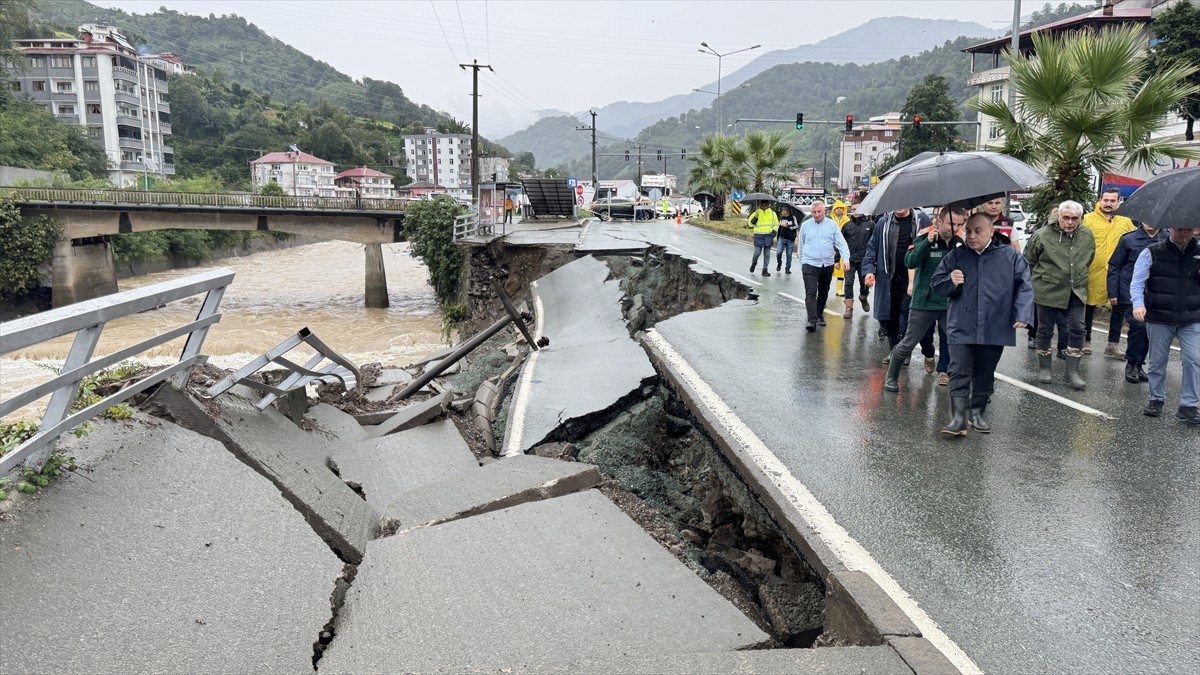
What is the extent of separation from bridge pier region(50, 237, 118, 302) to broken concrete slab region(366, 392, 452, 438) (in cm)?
4240

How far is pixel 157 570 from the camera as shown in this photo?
3.25 m

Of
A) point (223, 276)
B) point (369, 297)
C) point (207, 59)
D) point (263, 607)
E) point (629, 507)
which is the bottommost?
point (369, 297)

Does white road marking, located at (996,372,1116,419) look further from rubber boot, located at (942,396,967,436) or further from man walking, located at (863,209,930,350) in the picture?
rubber boot, located at (942,396,967,436)

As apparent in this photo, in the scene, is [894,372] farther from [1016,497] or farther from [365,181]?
[365,181]

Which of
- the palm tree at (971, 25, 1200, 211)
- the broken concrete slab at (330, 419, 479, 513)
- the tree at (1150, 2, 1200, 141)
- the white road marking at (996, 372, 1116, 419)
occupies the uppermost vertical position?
the tree at (1150, 2, 1200, 141)

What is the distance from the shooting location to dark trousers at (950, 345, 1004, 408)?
19.6 feet

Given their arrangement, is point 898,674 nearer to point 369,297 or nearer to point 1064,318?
point 1064,318

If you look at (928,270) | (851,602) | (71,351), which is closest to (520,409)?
(928,270)

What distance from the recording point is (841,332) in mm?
10430

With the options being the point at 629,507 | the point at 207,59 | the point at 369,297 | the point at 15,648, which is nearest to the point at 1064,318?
the point at 629,507

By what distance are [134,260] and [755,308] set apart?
49631 mm

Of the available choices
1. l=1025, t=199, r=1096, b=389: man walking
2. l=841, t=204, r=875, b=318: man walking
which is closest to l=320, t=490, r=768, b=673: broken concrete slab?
l=1025, t=199, r=1096, b=389: man walking

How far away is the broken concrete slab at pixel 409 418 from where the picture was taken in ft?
23.0

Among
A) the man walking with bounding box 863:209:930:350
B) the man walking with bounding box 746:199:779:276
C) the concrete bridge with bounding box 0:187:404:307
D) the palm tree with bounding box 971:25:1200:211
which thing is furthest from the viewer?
the concrete bridge with bounding box 0:187:404:307
